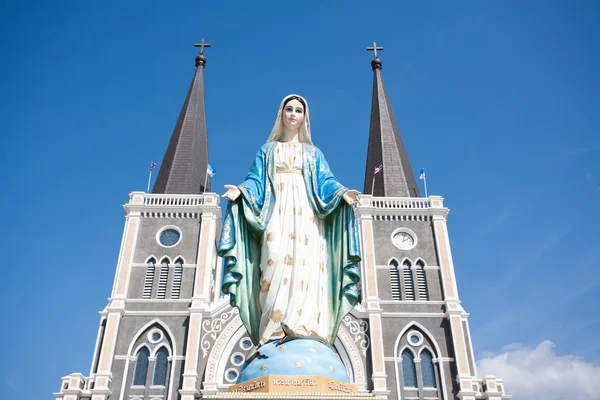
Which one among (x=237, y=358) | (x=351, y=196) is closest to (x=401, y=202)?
(x=237, y=358)

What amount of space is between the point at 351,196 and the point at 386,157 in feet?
84.6

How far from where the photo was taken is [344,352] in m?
24.5

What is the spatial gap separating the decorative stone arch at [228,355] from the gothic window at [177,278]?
275cm

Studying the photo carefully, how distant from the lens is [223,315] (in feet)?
84.3

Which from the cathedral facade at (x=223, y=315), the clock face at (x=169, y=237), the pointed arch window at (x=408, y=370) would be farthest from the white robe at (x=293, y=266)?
the clock face at (x=169, y=237)

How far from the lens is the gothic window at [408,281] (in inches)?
1020

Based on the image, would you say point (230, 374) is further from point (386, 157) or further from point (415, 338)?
point (386, 157)

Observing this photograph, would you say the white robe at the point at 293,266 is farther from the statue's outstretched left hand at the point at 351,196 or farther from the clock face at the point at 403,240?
the clock face at the point at 403,240

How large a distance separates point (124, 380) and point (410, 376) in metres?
11.6

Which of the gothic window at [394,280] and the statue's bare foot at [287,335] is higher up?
the gothic window at [394,280]

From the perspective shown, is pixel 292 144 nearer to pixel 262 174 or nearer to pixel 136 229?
pixel 262 174

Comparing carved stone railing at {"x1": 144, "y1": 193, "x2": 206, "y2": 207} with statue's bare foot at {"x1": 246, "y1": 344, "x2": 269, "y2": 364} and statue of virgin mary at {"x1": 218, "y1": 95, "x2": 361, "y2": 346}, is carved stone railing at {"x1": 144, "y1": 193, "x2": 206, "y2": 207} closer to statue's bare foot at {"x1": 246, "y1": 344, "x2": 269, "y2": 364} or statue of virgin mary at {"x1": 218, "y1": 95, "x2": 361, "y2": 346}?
statue of virgin mary at {"x1": 218, "y1": 95, "x2": 361, "y2": 346}

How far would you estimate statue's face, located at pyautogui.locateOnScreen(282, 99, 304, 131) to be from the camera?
22.2 feet

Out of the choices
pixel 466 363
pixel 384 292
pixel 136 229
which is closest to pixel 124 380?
pixel 136 229
